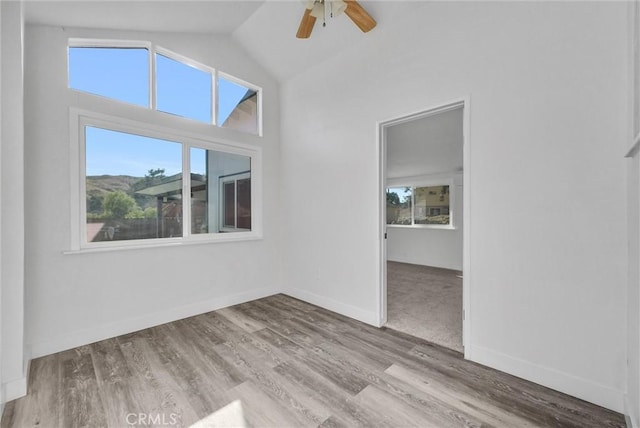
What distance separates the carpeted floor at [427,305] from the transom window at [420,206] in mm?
1284

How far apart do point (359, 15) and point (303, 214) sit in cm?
228

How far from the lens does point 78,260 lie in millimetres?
2406

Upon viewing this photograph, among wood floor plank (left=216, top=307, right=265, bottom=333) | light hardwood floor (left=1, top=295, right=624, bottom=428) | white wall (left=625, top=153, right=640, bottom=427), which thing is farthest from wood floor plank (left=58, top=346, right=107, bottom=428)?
white wall (left=625, top=153, right=640, bottom=427)

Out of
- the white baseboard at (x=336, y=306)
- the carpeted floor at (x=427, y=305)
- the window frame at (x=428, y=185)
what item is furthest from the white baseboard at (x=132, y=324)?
the window frame at (x=428, y=185)

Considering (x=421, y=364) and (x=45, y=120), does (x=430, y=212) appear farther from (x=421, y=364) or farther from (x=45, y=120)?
(x=45, y=120)

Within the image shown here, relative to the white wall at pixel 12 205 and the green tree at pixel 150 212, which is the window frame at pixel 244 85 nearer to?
the green tree at pixel 150 212

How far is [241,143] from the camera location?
3.56 m

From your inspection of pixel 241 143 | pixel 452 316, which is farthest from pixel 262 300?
pixel 452 316

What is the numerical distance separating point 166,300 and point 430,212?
5.65 m

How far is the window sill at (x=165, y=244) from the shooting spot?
97.1 inches

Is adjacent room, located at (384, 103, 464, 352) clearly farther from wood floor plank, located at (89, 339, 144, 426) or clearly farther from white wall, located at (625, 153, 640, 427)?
wood floor plank, located at (89, 339, 144, 426)

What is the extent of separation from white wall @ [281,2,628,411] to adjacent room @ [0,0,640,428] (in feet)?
0.04

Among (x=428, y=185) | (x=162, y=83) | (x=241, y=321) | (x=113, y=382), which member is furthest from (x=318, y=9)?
(x=428, y=185)

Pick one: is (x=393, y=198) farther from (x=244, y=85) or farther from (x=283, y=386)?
(x=283, y=386)
